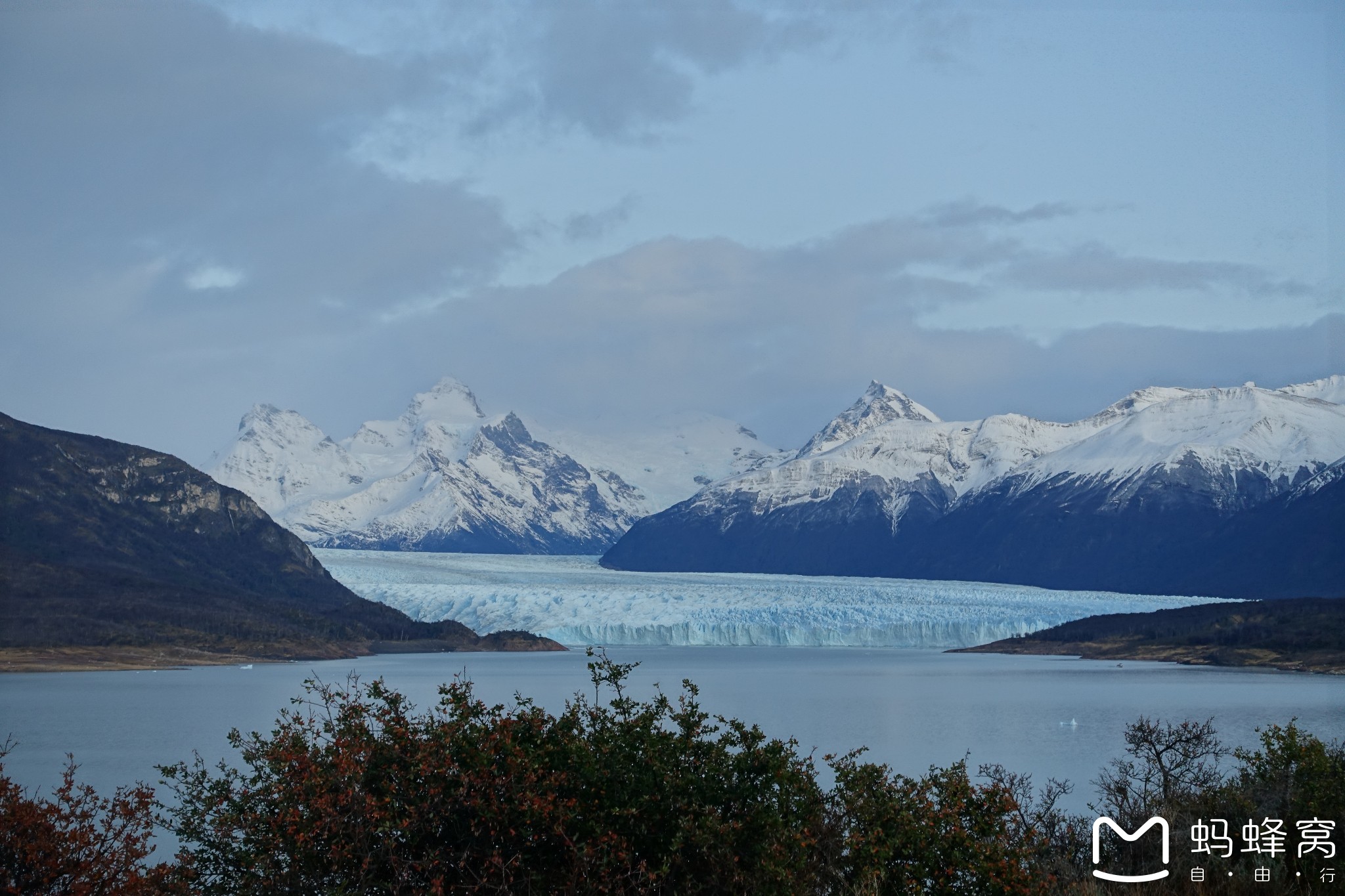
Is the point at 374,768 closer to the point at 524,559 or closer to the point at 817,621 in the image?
the point at 817,621

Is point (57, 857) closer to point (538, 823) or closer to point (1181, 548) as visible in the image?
point (538, 823)

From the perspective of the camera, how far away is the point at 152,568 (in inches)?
4178

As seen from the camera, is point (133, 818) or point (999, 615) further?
point (999, 615)

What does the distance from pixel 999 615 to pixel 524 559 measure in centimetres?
5686

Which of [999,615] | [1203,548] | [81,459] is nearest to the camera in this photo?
[999,615]

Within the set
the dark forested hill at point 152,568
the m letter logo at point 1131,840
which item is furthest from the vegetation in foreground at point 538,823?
the dark forested hill at point 152,568

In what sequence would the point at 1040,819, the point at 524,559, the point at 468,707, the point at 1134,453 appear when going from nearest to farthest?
the point at 468,707, the point at 1040,819, the point at 524,559, the point at 1134,453

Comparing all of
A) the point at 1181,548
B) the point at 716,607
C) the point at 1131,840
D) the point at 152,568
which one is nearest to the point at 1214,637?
the point at 716,607

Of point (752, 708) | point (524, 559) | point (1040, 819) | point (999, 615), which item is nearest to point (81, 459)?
point (524, 559)

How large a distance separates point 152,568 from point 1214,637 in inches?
3247

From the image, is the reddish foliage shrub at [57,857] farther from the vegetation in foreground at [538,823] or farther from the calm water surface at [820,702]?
the calm water surface at [820,702]

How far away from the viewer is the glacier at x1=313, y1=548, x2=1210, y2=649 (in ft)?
271

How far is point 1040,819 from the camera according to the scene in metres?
13.7

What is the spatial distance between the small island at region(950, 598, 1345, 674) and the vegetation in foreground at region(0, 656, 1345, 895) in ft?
254
